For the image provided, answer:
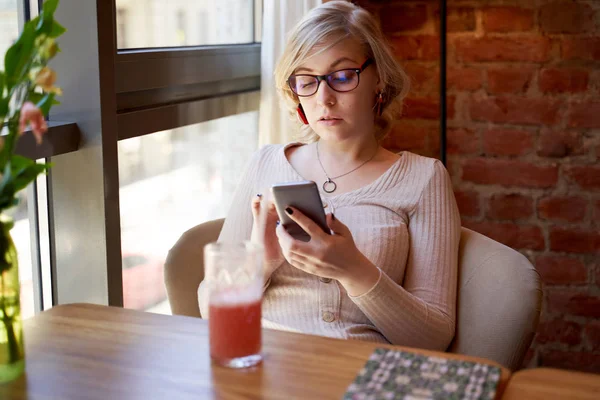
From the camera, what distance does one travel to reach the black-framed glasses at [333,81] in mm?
1579

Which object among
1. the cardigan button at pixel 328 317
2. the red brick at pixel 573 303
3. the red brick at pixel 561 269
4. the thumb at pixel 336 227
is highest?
the thumb at pixel 336 227

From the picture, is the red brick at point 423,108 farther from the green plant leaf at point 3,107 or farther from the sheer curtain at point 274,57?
the green plant leaf at point 3,107

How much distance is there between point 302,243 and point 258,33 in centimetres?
138

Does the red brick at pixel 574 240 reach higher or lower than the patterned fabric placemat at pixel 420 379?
lower

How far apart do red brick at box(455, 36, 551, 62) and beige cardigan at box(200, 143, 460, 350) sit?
1039 mm

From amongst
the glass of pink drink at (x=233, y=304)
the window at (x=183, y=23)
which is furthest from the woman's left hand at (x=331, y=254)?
the window at (x=183, y=23)

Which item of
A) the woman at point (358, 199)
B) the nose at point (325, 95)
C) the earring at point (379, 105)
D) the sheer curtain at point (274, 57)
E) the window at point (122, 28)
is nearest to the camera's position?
the woman at point (358, 199)

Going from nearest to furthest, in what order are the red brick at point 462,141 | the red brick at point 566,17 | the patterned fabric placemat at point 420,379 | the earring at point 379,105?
the patterned fabric placemat at point 420,379
the earring at point 379,105
the red brick at point 566,17
the red brick at point 462,141

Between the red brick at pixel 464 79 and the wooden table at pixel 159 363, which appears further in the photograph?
the red brick at pixel 464 79

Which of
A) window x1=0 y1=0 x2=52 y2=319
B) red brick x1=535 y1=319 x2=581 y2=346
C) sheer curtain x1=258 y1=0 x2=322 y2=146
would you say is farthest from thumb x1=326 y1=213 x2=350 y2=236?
red brick x1=535 y1=319 x2=581 y2=346

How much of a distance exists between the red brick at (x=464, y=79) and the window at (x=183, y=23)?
0.69 meters

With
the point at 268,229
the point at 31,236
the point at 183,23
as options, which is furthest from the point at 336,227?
the point at 183,23

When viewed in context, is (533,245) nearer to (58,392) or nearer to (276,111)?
(276,111)

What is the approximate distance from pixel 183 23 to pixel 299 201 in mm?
1070
